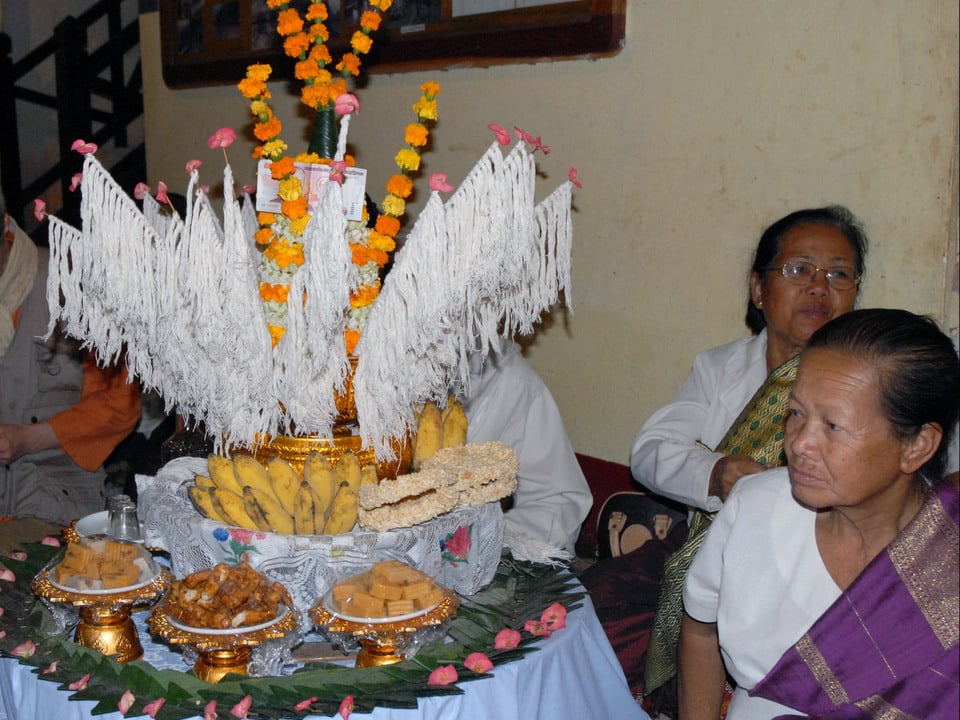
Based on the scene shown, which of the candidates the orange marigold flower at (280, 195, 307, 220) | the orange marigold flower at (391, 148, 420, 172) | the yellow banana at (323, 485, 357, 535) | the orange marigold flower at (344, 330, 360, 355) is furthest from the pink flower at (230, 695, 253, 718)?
the orange marigold flower at (391, 148, 420, 172)

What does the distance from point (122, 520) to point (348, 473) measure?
572 millimetres

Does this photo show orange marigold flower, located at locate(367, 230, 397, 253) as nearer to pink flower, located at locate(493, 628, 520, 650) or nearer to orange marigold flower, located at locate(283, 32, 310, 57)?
orange marigold flower, located at locate(283, 32, 310, 57)

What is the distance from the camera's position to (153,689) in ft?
5.76

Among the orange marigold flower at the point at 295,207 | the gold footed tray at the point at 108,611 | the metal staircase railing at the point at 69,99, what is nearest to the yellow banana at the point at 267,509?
the gold footed tray at the point at 108,611

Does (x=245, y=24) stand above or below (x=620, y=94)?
above

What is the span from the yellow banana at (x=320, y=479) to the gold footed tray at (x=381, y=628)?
0.21 metres

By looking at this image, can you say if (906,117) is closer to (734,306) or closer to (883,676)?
(734,306)

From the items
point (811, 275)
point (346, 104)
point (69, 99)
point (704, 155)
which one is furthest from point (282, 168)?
point (69, 99)

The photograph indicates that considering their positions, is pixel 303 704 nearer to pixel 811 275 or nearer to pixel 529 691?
pixel 529 691

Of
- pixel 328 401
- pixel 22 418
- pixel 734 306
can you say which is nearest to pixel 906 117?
pixel 734 306

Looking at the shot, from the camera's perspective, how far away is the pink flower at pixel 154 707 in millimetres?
1673

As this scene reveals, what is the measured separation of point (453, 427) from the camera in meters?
2.39

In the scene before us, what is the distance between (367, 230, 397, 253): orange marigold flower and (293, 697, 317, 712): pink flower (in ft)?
3.29

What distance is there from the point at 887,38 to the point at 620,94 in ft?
3.13
